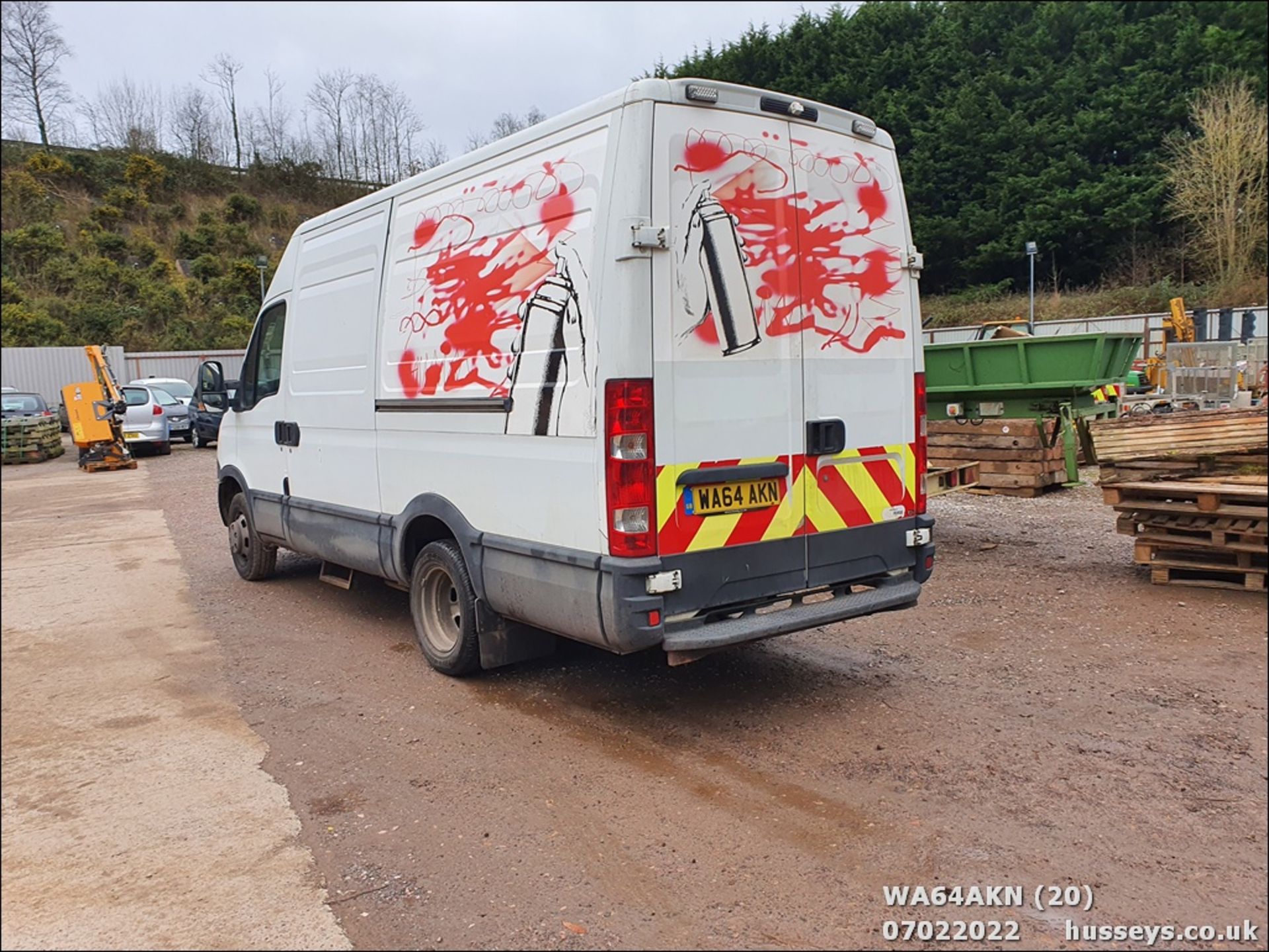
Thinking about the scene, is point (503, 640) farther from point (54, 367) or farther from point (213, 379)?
point (54, 367)

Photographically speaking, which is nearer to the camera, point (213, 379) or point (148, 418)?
point (213, 379)

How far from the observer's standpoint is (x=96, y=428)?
17.7 metres

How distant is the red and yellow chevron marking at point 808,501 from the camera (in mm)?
4320

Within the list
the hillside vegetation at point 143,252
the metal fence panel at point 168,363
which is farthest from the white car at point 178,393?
the hillside vegetation at point 143,252

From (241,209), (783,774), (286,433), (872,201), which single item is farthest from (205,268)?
(783,774)

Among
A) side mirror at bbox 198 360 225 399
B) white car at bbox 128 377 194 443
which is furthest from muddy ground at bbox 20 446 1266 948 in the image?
white car at bbox 128 377 194 443

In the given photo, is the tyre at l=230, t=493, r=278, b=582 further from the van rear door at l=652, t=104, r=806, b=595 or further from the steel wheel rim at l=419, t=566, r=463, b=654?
the van rear door at l=652, t=104, r=806, b=595

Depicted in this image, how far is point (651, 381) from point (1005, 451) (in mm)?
8654

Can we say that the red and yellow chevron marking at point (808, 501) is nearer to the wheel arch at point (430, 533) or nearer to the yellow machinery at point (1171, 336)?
the wheel arch at point (430, 533)

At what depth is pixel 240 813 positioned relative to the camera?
3586mm

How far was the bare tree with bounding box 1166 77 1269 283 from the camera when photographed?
305 inches

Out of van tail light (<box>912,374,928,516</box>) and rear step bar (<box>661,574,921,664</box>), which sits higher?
van tail light (<box>912,374,928,516</box>)

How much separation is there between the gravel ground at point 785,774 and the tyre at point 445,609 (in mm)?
166

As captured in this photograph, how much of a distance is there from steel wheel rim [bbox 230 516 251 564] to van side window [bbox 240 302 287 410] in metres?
1.26
